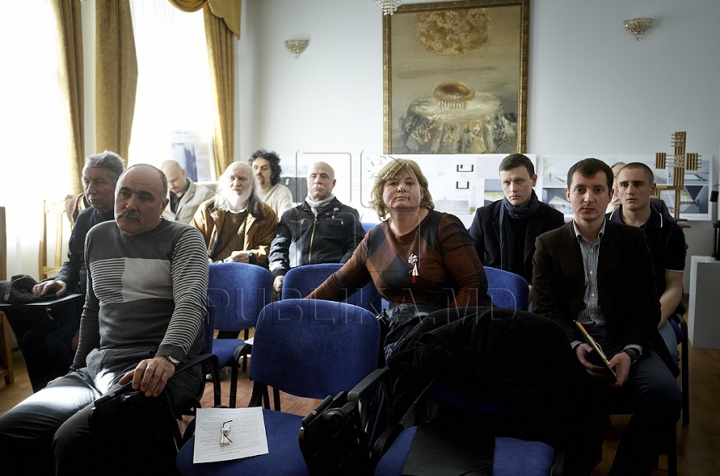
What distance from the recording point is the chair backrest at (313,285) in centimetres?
268

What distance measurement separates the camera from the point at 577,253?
88.2 inches

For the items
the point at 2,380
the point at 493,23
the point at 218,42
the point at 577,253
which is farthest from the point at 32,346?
the point at 493,23

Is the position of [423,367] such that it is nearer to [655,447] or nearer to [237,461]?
[237,461]

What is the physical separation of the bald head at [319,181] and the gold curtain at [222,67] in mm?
2891

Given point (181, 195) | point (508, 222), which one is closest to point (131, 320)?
point (508, 222)

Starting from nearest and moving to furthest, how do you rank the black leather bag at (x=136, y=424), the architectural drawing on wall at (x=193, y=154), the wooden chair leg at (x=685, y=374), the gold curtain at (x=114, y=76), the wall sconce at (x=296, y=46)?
the black leather bag at (x=136, y=424)
the wooden chair leg at (x=685, y=374)
the gold curtain at (x=114, y=76)
the architectural drawing on wall at (x=193, y=154)
the wall sconce at (x=296, y=46)

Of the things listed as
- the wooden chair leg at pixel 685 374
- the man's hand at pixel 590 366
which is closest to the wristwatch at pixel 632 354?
the man's hand at pixel 590 366

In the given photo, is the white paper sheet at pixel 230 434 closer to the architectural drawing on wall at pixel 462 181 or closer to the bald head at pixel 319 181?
the bald head at pixel 319 181

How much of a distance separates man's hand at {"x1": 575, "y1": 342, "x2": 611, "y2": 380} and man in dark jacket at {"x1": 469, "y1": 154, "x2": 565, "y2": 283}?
0.98 metres

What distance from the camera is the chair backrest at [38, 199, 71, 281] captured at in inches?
154

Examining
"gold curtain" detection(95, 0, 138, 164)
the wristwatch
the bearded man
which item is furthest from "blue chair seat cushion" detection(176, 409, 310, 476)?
"gold curtain" detection(95, 0, 138, 164)

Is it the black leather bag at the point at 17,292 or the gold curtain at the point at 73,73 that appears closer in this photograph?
the black leather bag at the point at 17,292

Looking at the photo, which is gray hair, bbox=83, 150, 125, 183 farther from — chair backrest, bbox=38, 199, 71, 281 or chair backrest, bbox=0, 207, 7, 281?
chair backrest, bbox=38, 199, 71, 281

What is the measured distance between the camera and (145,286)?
2.07m
